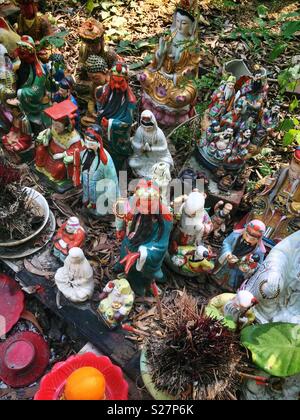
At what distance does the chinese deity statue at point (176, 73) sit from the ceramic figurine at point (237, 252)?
1.54m

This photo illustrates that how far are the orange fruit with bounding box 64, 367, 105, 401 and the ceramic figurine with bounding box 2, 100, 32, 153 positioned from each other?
2.28 meters

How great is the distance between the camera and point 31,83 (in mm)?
3818

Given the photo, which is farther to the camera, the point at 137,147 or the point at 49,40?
the point at 49,40

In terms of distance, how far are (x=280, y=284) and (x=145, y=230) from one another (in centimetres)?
91

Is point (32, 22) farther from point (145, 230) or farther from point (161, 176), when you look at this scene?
point (145, 230)

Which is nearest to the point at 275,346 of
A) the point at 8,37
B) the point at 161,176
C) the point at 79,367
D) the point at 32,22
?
the point at 79,367

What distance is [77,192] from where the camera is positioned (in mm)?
3729

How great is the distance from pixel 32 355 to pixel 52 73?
235 cm

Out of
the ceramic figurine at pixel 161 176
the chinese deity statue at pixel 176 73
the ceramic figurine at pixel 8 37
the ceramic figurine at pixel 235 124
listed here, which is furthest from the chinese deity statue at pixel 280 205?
the ceramic figurine at pixel 8 37

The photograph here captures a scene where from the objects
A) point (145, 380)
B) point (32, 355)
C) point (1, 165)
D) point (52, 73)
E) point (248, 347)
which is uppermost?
point (52, 73)

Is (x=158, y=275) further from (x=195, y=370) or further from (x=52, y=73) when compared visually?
(x=52, y=73)

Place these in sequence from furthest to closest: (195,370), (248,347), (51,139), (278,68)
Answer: (278,68), (51,139), (248,347), (195,370)

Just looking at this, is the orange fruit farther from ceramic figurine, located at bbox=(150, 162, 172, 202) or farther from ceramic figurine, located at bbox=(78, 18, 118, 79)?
ceramic figurine, located at bbox=(78, 18, 118, 79)
